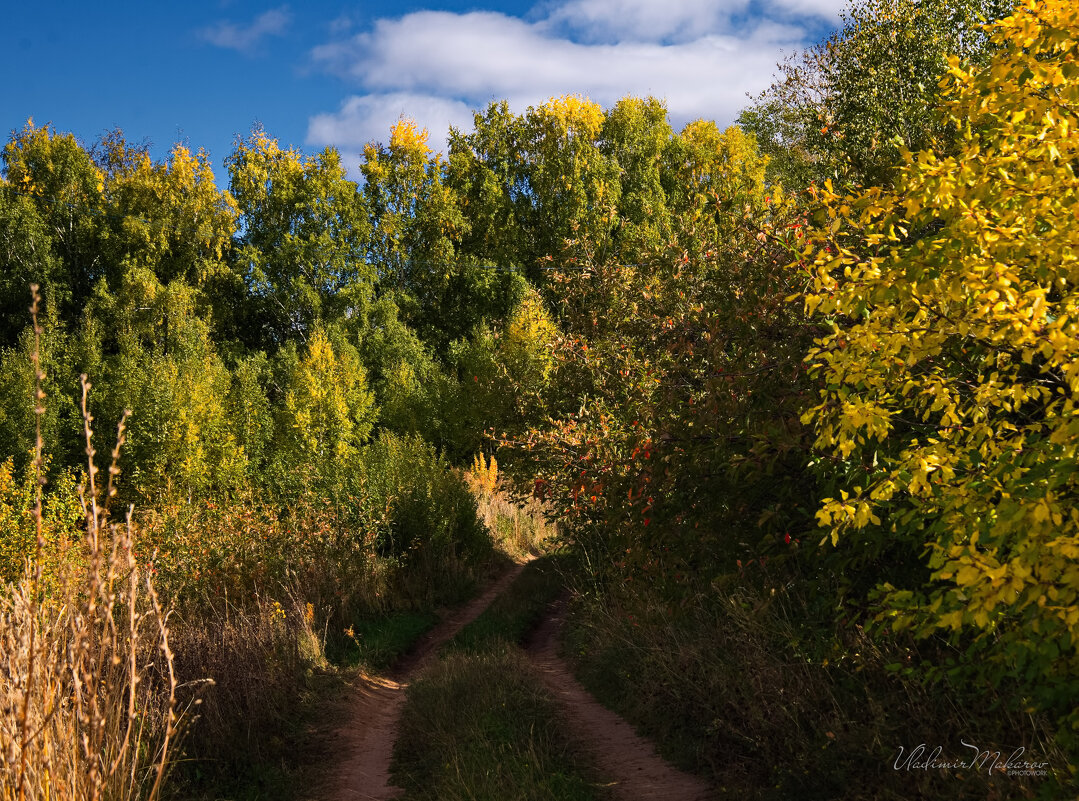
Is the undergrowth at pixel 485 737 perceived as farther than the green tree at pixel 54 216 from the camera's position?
No

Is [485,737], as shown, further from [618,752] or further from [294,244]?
[294,244]

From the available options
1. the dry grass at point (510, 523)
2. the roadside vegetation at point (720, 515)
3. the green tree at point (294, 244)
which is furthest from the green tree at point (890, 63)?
the green tree at point (294, 244)

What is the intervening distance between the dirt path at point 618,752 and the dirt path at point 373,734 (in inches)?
63.0

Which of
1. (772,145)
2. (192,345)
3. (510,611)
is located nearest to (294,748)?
(510,611)

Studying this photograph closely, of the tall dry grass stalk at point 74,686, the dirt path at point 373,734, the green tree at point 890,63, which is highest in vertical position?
the green tree at point 890,63

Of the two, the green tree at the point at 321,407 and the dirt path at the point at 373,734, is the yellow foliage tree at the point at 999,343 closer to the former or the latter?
the dirt path at the point at 373,734

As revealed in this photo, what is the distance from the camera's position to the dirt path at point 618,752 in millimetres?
5527

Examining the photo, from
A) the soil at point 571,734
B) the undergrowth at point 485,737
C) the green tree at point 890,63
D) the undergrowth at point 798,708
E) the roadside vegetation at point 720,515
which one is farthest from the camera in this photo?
the green tree at point 890,63

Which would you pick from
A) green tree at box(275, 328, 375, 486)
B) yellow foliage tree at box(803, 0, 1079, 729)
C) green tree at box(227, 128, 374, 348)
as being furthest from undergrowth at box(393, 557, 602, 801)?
green tree at box(227, 128, 374, 348)

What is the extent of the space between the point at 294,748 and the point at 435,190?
3288cm

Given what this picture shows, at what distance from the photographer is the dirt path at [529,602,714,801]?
553 centimetres

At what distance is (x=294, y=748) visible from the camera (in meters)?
7.05

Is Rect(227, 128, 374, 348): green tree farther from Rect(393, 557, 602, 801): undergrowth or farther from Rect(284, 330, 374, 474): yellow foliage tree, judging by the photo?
Rect(393, 557, 602, 801): undergrowth

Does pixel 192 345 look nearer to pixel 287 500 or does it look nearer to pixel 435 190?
pixel 435 190
